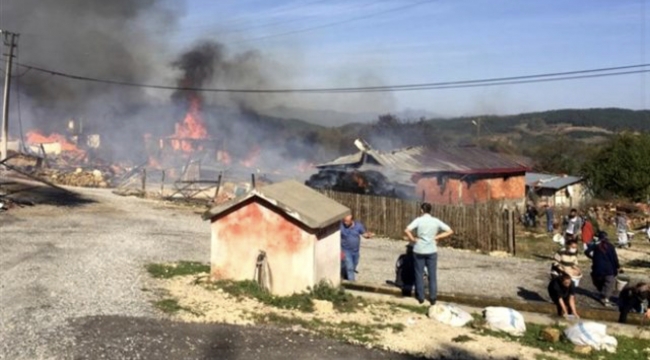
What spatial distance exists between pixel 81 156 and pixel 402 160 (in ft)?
82.6

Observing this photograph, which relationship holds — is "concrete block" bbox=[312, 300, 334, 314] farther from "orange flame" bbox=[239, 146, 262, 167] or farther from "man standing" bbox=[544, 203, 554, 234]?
"orange flame" bbox=[239, 146, 262, 167]

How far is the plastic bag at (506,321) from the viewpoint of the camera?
8656mm

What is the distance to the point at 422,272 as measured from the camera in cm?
972

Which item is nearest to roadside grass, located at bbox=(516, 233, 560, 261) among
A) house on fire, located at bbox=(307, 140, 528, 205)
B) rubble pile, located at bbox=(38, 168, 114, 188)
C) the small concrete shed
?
house on fire, located at bbox=(307, 140, 528, 205)

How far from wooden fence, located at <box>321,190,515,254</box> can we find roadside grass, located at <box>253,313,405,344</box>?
11053mm

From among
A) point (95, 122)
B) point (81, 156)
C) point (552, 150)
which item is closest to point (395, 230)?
point (81, 156)

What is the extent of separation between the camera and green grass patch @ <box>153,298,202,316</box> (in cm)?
899

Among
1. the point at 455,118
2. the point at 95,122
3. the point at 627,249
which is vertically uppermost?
the point at 455,118

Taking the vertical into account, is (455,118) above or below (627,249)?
above

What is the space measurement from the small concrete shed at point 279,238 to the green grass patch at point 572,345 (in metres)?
2.75

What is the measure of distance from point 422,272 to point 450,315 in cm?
92

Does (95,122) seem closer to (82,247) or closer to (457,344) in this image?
(82,247)

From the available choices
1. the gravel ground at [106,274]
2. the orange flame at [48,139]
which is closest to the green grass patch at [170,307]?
the gravel ground at [106,274]

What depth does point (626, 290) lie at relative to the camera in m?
9.67
